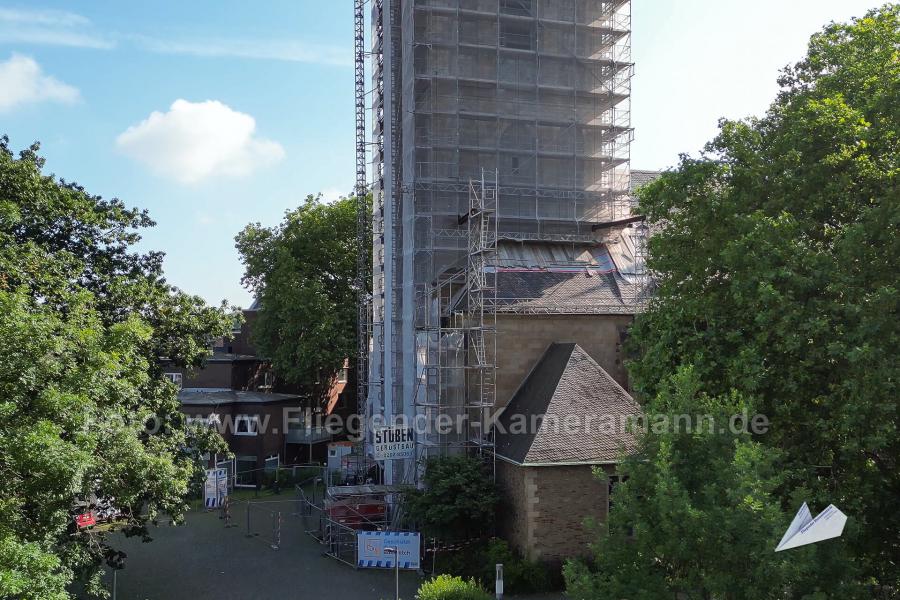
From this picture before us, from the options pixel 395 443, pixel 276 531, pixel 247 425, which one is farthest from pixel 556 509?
pixel 247 425

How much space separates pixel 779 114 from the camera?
18.2 m

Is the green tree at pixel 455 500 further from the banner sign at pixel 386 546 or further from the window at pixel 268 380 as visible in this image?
the window at pixel 268 380

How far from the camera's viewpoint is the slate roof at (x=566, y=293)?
2559 cm

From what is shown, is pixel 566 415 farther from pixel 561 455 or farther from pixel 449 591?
pixel 449 591

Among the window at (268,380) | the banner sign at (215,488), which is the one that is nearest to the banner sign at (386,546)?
the banner sign at (215,488)

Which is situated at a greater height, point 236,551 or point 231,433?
point 231,433

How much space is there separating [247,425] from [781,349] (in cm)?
2928

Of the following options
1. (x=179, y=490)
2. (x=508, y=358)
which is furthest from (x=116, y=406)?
(x=508, y=358)

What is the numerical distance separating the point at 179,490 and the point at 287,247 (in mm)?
27983

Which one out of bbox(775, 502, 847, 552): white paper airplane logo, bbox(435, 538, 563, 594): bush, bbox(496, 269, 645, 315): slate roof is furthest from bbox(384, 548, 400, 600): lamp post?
bbox(775, 502, 847, 552): white paper airplane logo

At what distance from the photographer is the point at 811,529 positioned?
10797 mm

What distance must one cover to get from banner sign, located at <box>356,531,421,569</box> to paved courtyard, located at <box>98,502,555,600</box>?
28cm

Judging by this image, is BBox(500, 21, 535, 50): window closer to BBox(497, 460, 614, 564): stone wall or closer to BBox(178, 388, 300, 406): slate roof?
BBox(497, 460, 614, 564): stone wall

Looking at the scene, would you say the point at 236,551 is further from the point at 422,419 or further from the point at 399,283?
the point at 399,283
